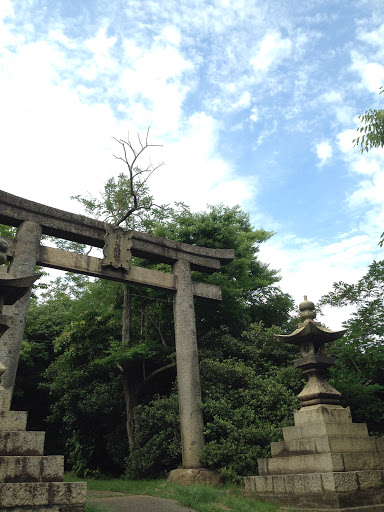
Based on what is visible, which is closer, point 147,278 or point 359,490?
point 359,490

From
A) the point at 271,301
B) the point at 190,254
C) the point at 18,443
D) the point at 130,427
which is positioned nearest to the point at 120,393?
→ the point at 130,427

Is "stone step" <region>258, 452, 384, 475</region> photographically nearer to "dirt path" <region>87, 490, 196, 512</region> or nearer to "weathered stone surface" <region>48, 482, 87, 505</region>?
"dirt path" <region>87, 490, 196, 512</region>

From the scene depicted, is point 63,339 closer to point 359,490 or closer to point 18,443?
point 18,443

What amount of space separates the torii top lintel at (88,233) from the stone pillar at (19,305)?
0.28m

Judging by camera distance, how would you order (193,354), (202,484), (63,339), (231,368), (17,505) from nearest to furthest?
1. (17,505)
2. (202,484)
3. (193,354)
4. (231,368)
5. (63,339)

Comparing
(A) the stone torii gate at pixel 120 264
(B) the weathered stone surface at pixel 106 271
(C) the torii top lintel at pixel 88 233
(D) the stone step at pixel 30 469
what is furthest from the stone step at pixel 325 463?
(C) the torii top lintel at pixel 88 233

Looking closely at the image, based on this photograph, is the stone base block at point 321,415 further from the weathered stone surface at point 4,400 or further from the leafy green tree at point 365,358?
the weathered stone surface at point 4,400

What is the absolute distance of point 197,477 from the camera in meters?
8.58

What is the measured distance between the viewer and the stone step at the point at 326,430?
6.27m

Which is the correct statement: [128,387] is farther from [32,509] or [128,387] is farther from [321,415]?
[32,509]

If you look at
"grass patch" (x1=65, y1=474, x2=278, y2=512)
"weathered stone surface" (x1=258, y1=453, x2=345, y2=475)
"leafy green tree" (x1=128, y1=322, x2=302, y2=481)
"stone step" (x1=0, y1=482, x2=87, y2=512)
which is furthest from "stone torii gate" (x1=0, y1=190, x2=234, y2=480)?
"stone step" (x1=0, y1=482, x2=87, y2=512)

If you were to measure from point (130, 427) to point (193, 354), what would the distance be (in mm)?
4022

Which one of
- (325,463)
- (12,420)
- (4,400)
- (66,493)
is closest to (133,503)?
(66,493)

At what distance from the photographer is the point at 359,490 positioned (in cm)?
571
